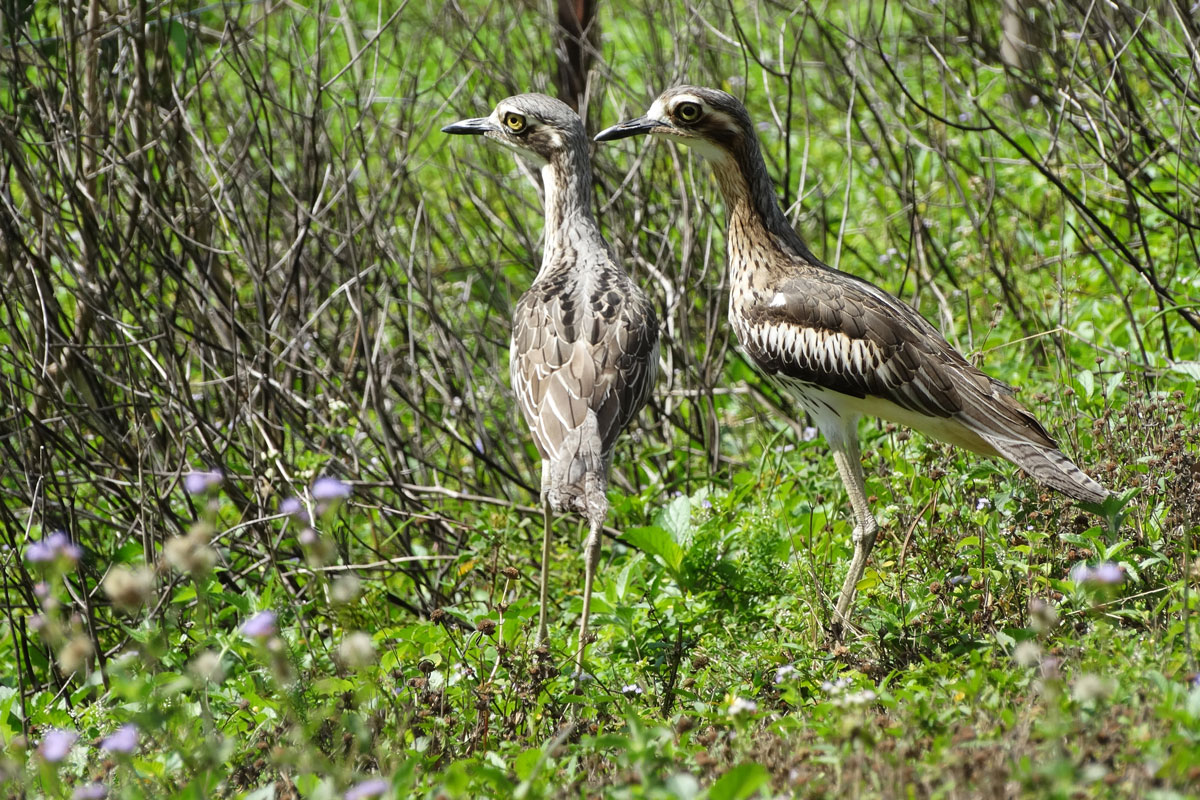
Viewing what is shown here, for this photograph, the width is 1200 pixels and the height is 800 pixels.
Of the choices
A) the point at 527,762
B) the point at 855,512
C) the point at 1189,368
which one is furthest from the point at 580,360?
the point at 1189,368

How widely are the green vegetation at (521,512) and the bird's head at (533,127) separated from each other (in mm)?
463

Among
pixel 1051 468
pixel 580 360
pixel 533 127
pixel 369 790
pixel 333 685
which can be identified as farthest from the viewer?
pixel 533 127

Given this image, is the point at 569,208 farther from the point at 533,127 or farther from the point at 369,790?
the point at 369,790

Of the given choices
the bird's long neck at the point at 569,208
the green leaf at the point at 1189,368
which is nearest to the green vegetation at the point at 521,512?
the green leaf at the point at 1189,368

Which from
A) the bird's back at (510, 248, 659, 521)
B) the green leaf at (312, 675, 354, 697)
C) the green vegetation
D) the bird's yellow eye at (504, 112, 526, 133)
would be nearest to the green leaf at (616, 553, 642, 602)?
the green vegetation

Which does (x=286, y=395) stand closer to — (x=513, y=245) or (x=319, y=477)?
(x=319, y=477)

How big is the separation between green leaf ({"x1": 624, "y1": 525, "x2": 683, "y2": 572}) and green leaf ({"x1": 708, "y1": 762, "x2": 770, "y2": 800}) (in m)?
2.20

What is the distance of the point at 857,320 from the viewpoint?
13.9ft

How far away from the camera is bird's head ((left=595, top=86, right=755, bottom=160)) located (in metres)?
4.61

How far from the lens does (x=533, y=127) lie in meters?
5.28

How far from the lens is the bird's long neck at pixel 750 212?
15.3 ft

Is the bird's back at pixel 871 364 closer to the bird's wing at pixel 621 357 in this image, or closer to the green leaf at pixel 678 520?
the bird's wing at pixel 621 357

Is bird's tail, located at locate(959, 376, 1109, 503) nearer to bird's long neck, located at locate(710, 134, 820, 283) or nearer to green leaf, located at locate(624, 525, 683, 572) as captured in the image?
bird's long neck, located at locate(710, 134, 820, 283)

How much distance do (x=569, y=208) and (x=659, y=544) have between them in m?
1.57
